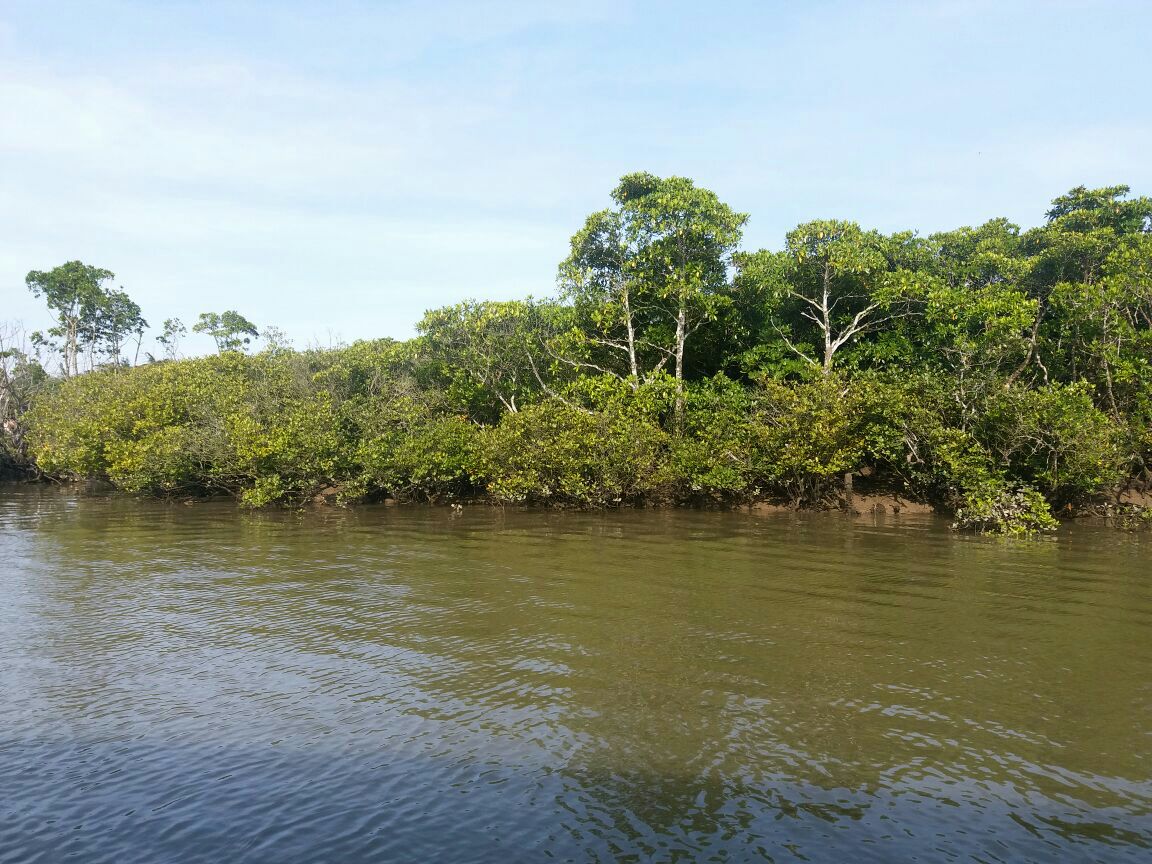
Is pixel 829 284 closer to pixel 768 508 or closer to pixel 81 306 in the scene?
pixel 768 508

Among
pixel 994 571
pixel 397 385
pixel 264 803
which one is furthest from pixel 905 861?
pixel 397 385

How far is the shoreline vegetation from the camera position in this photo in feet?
70.1

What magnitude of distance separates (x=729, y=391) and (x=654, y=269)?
5031mm

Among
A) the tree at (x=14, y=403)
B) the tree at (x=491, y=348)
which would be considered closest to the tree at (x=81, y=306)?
the tree at (x=14, y=403)

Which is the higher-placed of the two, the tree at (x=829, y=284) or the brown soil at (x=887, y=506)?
the tree at (x=829, y=284)

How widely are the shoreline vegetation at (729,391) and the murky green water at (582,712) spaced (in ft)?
22.7

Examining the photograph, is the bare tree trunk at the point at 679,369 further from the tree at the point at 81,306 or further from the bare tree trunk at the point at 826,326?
the tree at the point at 81,306

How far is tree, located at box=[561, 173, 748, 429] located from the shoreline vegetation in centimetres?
10

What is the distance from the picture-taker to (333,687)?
28.1 feet

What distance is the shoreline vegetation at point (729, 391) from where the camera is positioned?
2136 centimetres

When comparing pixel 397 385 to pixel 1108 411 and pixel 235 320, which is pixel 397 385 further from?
pixel 235 320

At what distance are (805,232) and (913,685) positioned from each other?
62.6 ft

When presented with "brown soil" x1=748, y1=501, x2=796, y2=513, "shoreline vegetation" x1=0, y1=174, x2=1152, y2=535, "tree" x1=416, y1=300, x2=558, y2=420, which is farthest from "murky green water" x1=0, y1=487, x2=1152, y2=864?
"tree" x1=416, y1=300, x2=558, y2=420

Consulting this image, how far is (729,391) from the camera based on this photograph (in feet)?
85.3
